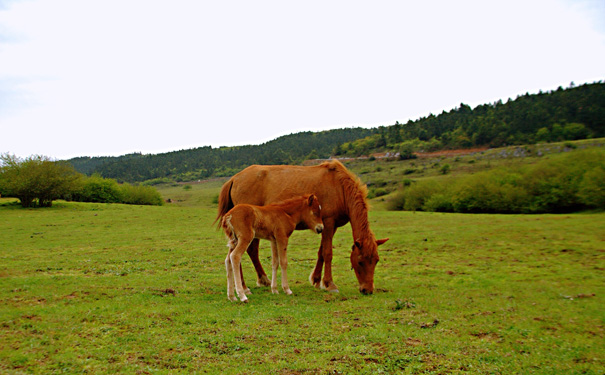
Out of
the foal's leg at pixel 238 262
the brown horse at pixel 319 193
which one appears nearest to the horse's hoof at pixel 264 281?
the brown horse at pixel 319 193

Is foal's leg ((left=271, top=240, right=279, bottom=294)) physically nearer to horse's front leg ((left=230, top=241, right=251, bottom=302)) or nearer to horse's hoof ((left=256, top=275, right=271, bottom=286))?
horse's front leg ((left=230, top=241, right=251, bottom=302))

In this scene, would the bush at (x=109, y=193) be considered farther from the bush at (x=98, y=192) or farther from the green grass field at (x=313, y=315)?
the green grass field at (x=313, y=315)

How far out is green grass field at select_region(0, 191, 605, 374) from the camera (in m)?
5.09

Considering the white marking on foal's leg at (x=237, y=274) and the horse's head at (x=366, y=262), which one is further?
the horse's head at (x=366, y=262)

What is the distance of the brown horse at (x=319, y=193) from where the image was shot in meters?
10.4

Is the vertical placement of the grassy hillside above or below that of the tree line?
below

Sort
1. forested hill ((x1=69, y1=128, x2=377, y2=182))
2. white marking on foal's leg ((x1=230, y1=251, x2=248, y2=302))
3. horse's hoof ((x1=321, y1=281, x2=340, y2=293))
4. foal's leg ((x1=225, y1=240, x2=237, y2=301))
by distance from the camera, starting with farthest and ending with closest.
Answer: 1. forested hill ((x1=69, y1=128, x2=377, y2=182))
2. horse's hoof ((x1=321, y1=281, x2=340, y2=293))
3. foal's leg ((x1=225, y1=240, x2=237, y2=301))
4. white marking on foal's leg ((x1=230, y1=251, x2=248, y2=302))

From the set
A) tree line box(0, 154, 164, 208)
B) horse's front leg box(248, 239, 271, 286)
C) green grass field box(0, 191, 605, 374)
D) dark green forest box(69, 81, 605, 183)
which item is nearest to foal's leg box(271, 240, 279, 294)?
A: green grass field box(0, 191, 605, 374)

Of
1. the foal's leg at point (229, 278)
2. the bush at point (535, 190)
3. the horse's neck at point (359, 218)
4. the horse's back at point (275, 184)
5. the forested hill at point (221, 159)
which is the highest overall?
the forested hill at point (221, 159)

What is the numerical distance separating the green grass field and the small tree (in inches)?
1054

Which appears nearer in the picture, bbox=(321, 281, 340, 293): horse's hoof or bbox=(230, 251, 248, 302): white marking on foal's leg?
bbox=(230, 251, 248, 302): white marking on foal's leg

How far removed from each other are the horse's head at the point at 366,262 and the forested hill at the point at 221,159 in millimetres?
113220

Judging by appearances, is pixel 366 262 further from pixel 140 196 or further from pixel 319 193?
pixel 140 196

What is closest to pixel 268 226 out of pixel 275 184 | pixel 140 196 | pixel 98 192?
pixel 275 184
